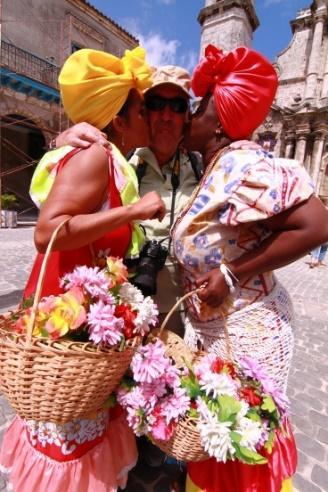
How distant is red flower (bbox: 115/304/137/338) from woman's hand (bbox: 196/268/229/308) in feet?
1.22

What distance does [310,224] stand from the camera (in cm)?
127

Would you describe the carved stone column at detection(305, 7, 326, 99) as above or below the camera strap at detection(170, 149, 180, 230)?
above

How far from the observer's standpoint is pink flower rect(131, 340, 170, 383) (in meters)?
1.13

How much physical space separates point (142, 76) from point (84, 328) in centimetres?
120

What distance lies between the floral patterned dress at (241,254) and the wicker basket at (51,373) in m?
0.61

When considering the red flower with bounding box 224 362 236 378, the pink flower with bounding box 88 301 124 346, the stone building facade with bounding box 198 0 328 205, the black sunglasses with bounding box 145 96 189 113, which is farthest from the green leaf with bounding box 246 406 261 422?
the stone building facade with bounding box 198 0 328 205

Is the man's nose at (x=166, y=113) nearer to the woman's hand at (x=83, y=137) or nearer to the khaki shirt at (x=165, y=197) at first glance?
the khaki shirt at (x=165, y=197)

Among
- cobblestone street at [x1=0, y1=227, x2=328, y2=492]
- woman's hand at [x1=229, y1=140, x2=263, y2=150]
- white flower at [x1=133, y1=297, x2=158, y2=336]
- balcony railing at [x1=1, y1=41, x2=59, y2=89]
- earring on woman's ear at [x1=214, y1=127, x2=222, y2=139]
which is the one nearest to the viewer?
white flower at [x1=133, y1=297, x2=158, y2=336]

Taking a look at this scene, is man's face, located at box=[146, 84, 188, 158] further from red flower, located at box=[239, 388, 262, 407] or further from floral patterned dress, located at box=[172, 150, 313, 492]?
red flower, located at box=[239, 388, 262, 407]

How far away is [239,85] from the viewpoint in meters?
1.42

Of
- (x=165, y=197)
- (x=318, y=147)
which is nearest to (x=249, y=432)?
(x=165, y=197)

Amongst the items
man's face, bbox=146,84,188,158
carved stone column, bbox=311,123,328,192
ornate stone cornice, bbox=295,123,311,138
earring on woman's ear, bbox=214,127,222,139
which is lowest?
earring on woman's ear, bbox=214,127,222,139

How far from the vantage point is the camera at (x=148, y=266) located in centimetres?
148

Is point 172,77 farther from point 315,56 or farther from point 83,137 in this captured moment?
point 315,56
